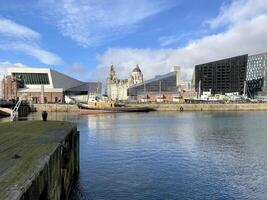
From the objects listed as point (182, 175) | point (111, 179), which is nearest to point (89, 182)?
point (111, 179)

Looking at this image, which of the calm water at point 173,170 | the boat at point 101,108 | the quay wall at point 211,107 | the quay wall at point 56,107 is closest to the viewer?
the calm water at point 173,170

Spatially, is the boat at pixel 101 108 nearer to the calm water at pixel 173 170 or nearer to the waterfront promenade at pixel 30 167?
the calm water at pixel 173 170

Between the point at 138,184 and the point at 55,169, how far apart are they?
935cm

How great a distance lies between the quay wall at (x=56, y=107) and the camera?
161350 mm

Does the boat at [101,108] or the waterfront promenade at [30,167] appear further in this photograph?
the boat at [101,108]

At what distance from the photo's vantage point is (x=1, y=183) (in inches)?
→ 444

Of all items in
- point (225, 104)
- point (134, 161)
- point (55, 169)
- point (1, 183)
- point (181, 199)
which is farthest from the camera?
point (225, 104)

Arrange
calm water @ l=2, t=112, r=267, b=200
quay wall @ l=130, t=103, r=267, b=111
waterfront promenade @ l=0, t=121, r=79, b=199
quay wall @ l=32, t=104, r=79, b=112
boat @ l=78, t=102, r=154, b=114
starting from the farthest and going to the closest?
quay wall @ l=130, t=103, r=267, b=111
quay wall @ l=32, t=104, r=79, b=112
boat @ l=78, t=102, r=154, b=114
calm water @ l=2, t=112, r=267, b=200
waterfront promenade @ l=0, t=121, r=79, b=199

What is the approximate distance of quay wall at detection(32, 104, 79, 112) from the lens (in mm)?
161350

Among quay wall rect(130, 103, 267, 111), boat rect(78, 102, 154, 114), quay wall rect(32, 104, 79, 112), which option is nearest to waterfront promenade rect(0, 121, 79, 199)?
boat rect(78, 102, 154, 114)

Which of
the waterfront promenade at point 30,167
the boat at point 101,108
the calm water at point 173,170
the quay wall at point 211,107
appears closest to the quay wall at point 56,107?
the boat at point 101,108

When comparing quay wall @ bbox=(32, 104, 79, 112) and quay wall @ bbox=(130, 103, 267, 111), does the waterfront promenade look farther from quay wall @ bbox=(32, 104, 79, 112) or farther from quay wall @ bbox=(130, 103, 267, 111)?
quay wall @ bbox=(130, 103, 267, 111)

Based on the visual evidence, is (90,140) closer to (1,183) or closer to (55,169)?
(55,169)

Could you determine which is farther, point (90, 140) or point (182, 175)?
point (90, 140)
